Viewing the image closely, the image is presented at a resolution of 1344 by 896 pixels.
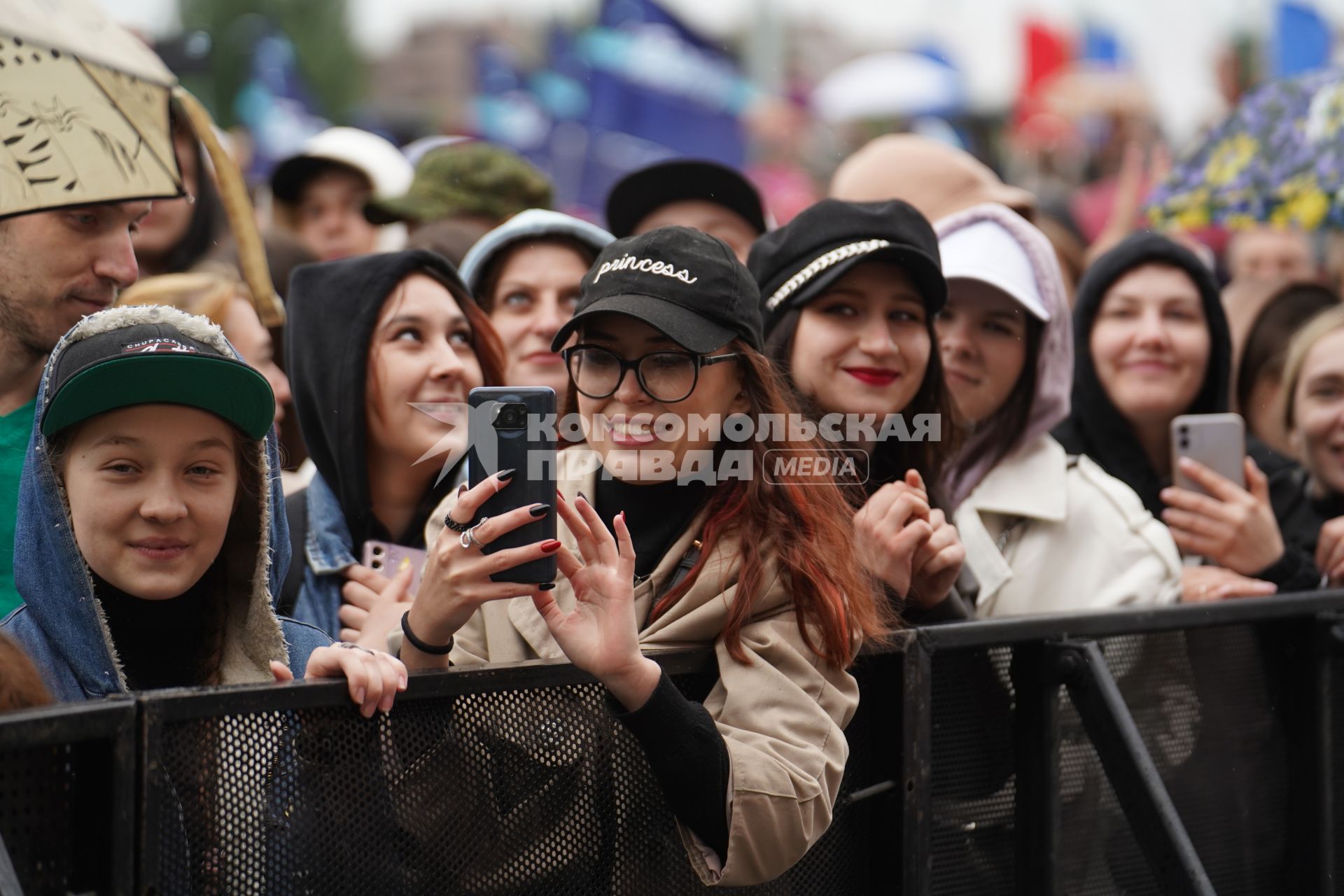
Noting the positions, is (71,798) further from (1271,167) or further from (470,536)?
(1271,167)

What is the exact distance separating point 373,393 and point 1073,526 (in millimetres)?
1807

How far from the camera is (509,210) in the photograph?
5.41 m

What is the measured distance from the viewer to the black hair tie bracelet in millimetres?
2406

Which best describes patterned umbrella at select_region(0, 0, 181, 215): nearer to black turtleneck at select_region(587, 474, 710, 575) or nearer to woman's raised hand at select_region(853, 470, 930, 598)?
black turtleneck at select_region(587, 474, 710, 575)

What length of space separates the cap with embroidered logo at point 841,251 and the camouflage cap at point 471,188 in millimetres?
2037

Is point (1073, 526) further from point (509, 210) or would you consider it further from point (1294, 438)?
point (509, 210)

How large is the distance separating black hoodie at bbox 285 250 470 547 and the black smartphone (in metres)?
1.46

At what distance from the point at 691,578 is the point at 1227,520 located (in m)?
1.74

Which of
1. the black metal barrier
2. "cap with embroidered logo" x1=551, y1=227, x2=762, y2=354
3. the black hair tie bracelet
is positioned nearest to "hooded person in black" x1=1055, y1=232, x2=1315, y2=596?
the black metal barrier

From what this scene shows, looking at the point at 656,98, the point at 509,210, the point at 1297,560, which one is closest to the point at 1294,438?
the point at 1297,560

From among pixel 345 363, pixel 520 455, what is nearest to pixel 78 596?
pixel 520 455

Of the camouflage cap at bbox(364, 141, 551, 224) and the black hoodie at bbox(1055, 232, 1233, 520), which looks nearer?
the black hoodie at bbox(1055, 232, 1233, 520)

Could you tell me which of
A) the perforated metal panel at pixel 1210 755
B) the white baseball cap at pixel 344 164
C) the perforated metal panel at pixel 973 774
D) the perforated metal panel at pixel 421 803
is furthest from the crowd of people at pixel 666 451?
the white baseball cap at pixel 344 164

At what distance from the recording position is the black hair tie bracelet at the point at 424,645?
2.41 meters
